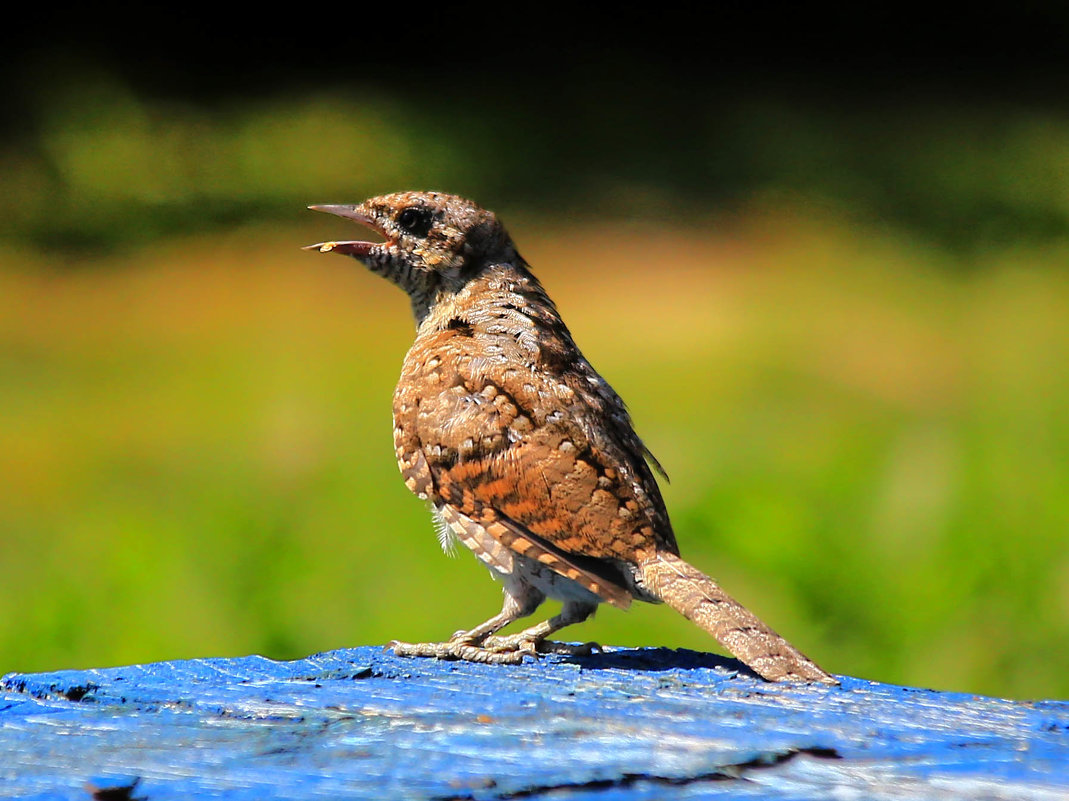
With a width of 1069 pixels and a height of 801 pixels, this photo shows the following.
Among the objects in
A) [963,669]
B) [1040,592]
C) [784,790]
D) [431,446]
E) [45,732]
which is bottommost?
[45,732]

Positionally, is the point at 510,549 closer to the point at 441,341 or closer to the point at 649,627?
the point at 441,341

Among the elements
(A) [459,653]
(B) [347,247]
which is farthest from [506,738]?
(B) [347,247]

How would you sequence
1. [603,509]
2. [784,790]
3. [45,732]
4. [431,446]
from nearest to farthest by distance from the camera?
[784,790], [45,732], [603,509], [431,446]

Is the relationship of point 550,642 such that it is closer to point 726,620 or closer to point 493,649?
point 493,649

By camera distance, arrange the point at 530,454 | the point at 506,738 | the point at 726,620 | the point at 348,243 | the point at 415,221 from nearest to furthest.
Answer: the point at 506,738 < the point at 726,620 < the point at 530,454 < the point at 348,243 < the point at 415,221

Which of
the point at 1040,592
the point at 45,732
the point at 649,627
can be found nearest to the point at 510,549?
the point at 45,732
